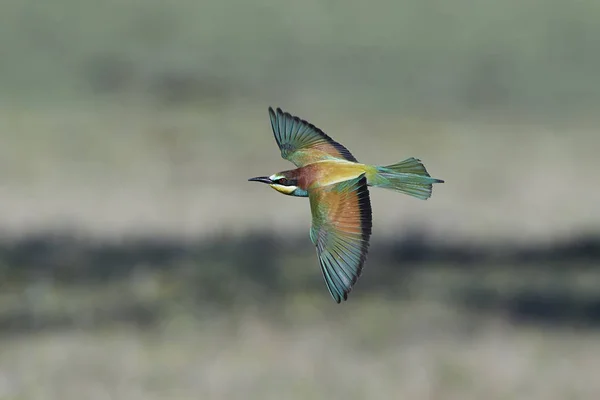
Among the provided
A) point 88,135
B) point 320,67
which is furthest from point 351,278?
point 320,67

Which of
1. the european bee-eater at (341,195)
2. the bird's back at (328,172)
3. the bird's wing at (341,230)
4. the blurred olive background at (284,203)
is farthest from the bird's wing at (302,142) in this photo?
the blurred olive background at (284,203)

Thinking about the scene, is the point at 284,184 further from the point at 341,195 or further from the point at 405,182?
the point at 405,182

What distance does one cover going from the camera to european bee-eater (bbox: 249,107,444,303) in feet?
5.35

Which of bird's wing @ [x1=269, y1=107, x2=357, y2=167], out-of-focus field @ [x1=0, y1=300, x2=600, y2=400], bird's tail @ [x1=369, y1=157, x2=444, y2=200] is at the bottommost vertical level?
out-of-focus field @ [x1=0, y1=300, x2=600, y2=400]

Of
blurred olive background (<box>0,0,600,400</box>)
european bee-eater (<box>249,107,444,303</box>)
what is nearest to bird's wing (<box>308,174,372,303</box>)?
european bee-eater (<box>249,107,444,303</box>)

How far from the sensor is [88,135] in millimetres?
13086

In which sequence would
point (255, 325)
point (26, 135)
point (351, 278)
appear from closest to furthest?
point (351, 278) < point (255, 325) < point (26, 135)

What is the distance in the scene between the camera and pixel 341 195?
5.84 ft

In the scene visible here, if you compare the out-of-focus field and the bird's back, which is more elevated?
the bird's back

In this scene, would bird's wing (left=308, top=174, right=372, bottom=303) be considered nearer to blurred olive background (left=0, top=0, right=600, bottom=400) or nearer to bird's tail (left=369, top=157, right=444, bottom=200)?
bird's tail (left=369, top=157, right=444, bottom=200)

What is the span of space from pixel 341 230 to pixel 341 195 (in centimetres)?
8

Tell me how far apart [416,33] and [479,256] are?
479cm

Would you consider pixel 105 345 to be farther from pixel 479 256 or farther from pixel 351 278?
pixel 351 278

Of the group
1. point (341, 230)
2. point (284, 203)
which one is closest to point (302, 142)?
point (341, 230)
